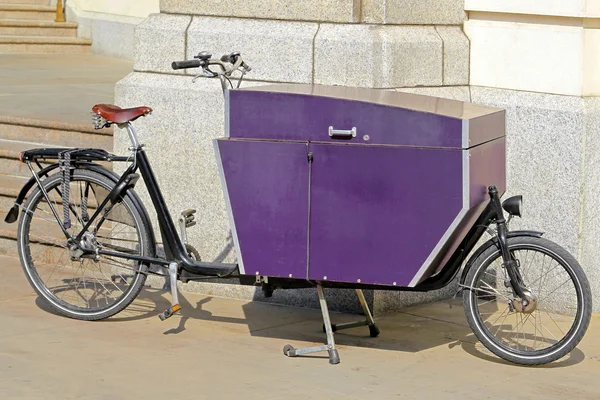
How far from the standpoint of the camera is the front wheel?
5.62 meters

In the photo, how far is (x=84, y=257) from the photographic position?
641cm

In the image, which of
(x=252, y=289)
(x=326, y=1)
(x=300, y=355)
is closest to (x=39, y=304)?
(x=252, y=289)

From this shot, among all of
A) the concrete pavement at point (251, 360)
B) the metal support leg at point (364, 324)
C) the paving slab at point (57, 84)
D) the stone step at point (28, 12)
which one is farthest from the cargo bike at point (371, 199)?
the stone step at point (28, 12)

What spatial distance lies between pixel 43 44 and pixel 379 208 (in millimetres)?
11078

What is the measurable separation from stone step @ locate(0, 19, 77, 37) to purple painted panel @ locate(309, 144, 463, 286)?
11134mm

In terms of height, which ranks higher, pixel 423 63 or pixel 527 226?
pixel 423 63

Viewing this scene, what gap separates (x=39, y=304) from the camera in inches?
266

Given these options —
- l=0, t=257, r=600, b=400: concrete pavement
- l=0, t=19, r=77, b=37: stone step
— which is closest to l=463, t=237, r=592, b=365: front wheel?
l=0, t=257, r=600, b=400: concrete pavement

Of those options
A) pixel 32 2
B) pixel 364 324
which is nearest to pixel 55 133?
pixel 364 324

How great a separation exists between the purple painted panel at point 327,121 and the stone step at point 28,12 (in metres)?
11.3

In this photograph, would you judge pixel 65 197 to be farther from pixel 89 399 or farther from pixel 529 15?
pixel 529 15

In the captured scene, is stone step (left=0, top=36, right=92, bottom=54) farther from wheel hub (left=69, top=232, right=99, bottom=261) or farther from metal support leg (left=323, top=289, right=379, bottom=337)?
metal support leg (left=323, top=289, right=379, bottom=337)

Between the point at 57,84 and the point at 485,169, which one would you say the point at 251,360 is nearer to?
the point at 485,169

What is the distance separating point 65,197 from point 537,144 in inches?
106
